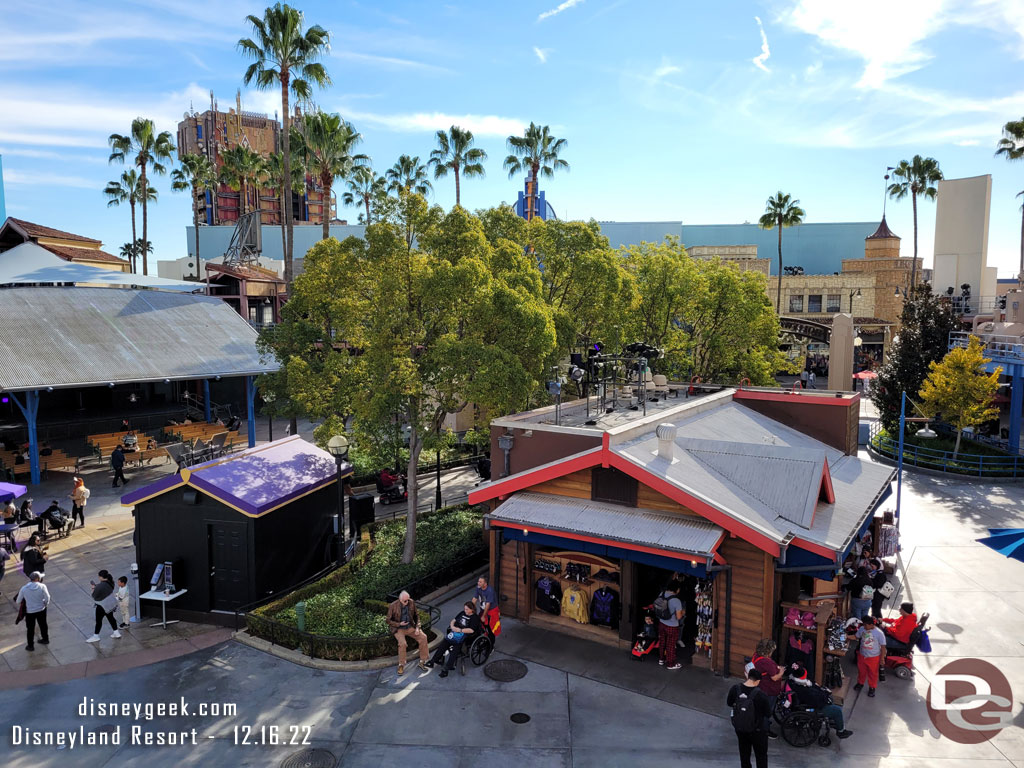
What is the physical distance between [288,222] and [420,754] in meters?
33.1

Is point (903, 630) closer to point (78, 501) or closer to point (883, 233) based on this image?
point (78, 501)

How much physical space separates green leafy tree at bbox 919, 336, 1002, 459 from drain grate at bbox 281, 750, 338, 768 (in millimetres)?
29326

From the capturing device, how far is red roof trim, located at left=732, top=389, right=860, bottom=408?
22.0 meters

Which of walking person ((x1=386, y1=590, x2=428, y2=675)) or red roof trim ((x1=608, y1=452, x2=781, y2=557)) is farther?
walking person ((x1=386, y1=590, x2=428, y2=675))

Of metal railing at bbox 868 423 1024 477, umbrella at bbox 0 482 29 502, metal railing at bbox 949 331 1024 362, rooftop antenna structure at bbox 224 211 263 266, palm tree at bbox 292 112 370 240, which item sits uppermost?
palm tree at bbox 292 112 370 240

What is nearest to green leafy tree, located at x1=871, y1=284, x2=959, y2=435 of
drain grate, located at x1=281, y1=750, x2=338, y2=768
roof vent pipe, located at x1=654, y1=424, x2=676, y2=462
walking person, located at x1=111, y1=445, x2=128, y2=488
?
roof vent pipe, located at x1=654, y1=424, x2=676, y2=462

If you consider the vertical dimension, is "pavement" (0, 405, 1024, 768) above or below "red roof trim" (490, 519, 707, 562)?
below

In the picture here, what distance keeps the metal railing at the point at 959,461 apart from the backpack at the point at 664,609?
22.8 metres

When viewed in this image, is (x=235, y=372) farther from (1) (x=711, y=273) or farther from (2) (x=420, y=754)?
(2) (x=420, y=754)

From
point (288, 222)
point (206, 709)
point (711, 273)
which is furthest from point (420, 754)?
point (288, 222)

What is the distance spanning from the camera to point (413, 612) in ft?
46.3

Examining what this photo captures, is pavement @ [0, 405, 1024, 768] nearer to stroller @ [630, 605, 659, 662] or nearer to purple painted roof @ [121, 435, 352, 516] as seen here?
stroller @ [630, 605, 659, 662]

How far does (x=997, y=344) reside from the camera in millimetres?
35125

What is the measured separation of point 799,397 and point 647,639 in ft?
37.7
